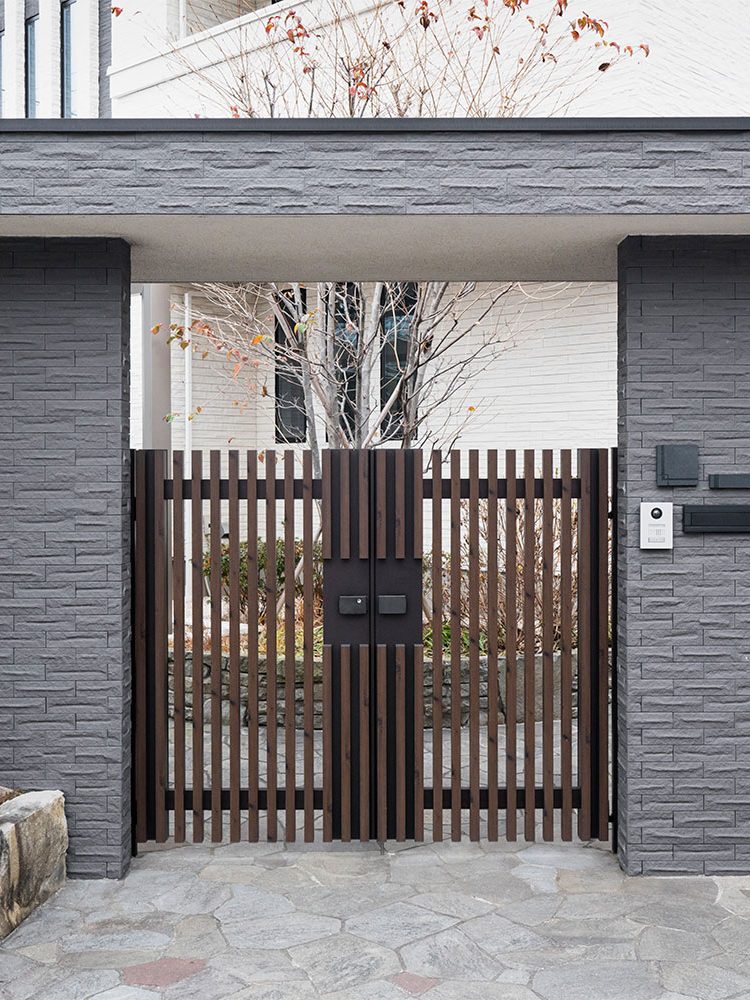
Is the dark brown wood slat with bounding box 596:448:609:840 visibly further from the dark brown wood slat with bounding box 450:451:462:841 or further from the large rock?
the large rock

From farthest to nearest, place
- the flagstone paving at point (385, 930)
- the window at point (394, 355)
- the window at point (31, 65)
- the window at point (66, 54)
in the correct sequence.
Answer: the window at point (31, 65) < the window at point (66, 54) < the window at point (394, 355) < the flagstone paving at point (385, 930)

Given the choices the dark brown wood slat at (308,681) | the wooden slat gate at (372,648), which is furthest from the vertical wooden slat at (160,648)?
the dark brown wood slat at (308,681)

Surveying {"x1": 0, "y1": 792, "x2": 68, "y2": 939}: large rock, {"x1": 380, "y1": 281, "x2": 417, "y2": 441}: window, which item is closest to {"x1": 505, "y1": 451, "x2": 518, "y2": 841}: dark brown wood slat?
{"x1": 0, "y1": 792, "x2": 68, "y2": 939}: large rock

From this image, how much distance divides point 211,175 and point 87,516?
155 cm

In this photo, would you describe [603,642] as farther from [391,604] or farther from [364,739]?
[364,739]

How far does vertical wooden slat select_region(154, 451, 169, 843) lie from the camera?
15.4 feet

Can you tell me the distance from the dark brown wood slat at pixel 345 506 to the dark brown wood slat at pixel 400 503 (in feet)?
0.72

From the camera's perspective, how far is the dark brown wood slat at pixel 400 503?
4.73m

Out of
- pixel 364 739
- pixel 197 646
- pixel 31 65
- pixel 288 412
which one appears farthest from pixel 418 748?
pixel 31 65

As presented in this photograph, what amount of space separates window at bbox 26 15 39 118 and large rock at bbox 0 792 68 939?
11.5 m

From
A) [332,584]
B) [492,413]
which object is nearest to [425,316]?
[492,413]

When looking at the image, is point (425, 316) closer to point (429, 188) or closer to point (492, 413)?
point (492, 413)

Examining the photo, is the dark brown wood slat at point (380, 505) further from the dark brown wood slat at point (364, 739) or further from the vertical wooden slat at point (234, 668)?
the vertical wooden slat at point (234, 668)

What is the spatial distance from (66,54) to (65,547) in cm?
1060
